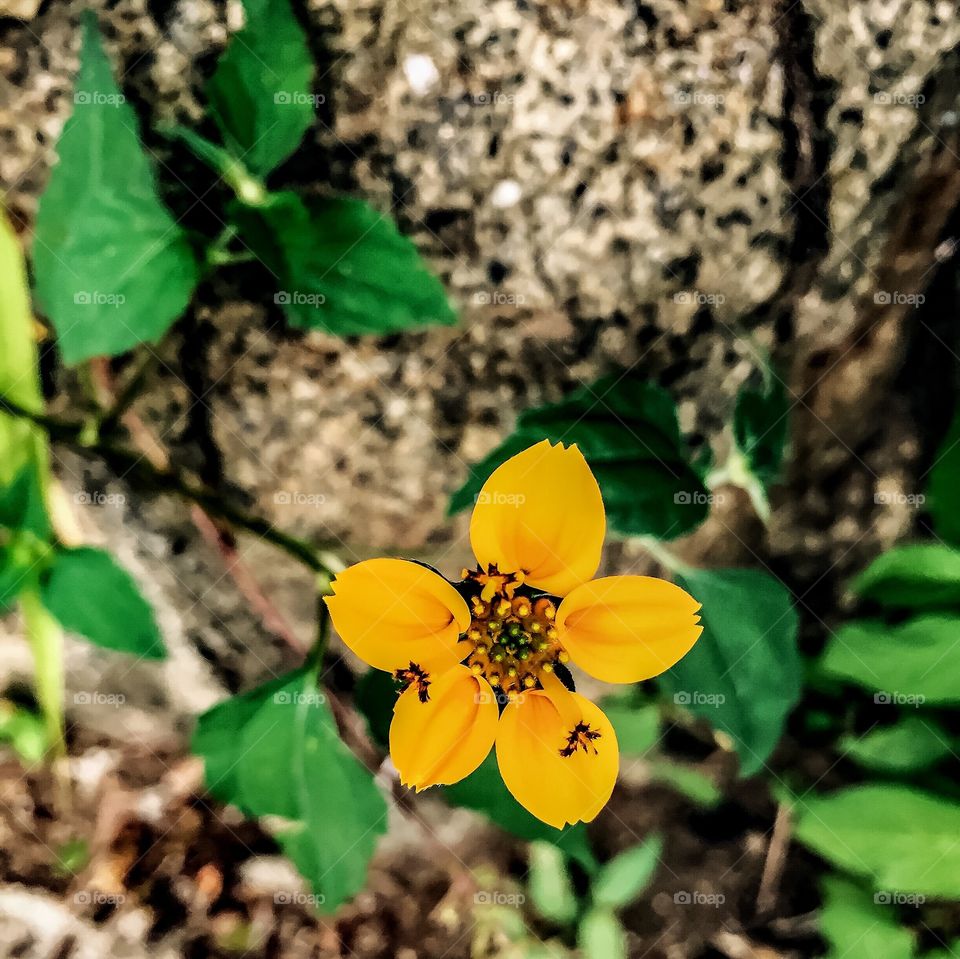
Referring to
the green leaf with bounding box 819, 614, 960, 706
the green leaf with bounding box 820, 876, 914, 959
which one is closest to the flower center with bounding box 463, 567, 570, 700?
the green leaf with bounding box 819, 614, 960, 706

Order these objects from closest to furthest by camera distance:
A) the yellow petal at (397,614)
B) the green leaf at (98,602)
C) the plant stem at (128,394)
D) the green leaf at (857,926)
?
the yellow petal at (397,614) → the green leaf at (98,602) → the plant stem at (128,394) → the green leaf at (857,926)

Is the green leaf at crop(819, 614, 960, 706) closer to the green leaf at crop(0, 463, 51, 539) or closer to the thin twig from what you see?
the thin twig

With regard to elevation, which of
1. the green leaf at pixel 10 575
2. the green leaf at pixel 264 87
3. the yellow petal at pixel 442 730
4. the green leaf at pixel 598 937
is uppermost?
the green leaf at pixel 264 87

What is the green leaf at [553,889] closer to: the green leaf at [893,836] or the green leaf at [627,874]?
the green leaf at [627,874]

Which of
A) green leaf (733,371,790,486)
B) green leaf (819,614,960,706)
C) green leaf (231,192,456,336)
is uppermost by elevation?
green leaf (231,192,456,336)

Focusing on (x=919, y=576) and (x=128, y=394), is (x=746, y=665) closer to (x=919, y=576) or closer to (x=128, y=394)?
(x=919, y=576)

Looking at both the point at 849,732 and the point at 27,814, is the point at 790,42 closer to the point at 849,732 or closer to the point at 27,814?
the point at 849,732

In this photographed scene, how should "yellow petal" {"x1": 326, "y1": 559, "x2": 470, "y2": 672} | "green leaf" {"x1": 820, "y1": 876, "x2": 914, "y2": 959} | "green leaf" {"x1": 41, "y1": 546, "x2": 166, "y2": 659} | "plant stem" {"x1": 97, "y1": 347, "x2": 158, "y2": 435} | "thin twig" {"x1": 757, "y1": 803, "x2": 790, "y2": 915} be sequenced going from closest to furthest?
"yellow petal" {"x1": 326, "y1": 559, "x2": 470, "y2": 672} → "green leaf" {"x1": 41, "y1": 546, "x2": 166, "y2": 659} → "plant stem" {"x1": 97, "y1": 347, "x2": 158, "y2": 435} → "green leaf" {"x1": 820, "y1": 876, "x2": 914, "y2": 959} → "thin twig" {"x1": 757, "y1": 803, "x2": 790, "y2": 915}

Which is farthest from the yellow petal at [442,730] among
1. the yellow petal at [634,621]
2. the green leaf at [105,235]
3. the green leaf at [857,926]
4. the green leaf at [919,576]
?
the green leaf at [857,926]

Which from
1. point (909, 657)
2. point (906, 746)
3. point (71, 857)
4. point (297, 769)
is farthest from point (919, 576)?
point (71, 857)
